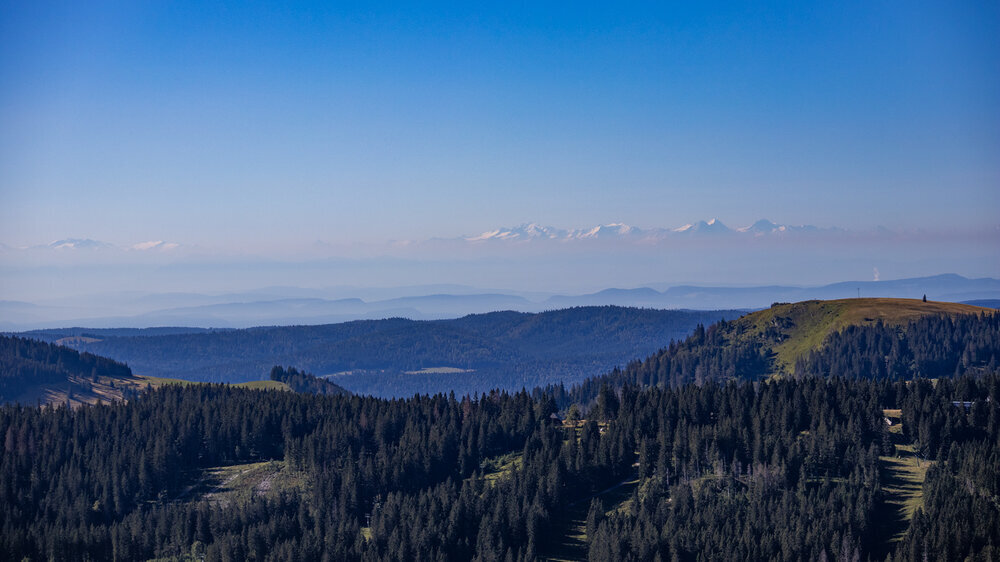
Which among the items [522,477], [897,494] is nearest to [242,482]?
[522,477]

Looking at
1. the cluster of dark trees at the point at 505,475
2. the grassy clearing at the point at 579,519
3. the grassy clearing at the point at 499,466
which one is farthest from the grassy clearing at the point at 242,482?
the grassy clearing at the point at 579,519

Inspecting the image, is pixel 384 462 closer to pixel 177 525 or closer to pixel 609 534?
pixel 177 525

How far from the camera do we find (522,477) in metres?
142

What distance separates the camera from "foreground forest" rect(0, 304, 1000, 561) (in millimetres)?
121250

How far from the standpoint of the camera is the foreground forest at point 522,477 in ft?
398

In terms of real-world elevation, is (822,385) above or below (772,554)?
above

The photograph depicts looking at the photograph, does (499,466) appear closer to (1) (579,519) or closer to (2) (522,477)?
(2) (522,477)

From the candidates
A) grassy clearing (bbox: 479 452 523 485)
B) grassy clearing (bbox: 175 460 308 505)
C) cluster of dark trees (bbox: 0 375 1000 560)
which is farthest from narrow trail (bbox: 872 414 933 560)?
grassy clearing (bbox: 175 460 308 505)

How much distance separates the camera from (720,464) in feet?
465

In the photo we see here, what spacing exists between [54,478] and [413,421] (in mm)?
62485

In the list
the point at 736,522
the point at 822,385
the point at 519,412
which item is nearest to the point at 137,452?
the point at 519,412

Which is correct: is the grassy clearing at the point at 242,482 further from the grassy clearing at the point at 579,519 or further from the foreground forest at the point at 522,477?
the grassy clearing at the point at 579,519

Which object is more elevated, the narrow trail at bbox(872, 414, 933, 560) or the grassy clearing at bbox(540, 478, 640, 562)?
the narrow trail at bbox(872, 414, 933, 560)

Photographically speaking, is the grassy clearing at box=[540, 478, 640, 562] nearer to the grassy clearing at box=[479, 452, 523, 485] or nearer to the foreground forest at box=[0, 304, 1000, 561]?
the foreground forest at box=[0, 304, 1000, 561]
